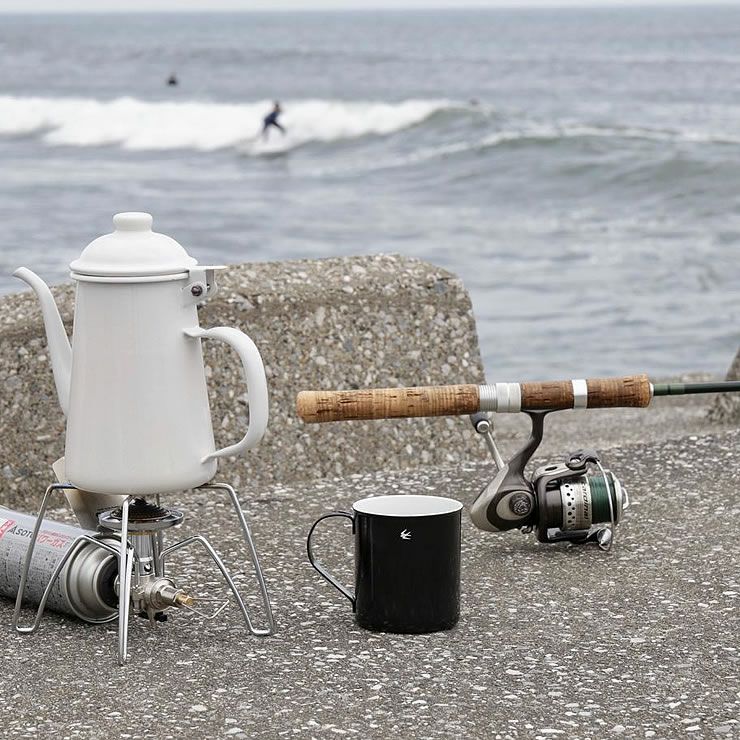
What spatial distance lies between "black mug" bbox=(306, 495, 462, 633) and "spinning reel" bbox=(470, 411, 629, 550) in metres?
0.50

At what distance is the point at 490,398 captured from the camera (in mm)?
3549

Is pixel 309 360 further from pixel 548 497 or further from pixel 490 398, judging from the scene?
pixel 490 398

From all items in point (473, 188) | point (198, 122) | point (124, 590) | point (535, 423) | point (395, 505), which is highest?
point (198, 122)

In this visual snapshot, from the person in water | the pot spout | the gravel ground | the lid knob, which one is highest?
the person in water

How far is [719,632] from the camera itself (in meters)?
3.35

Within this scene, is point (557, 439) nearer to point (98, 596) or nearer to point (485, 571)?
point (485, 571)

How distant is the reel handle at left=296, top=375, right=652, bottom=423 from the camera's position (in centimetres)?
348

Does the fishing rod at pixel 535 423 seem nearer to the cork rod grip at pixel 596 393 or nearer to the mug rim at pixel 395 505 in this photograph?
the cork rod grip at pixel 596 393

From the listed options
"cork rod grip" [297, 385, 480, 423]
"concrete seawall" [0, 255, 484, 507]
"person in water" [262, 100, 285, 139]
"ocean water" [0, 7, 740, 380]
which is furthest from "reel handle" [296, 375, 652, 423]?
"person in water" [262, 100, 285, 139]

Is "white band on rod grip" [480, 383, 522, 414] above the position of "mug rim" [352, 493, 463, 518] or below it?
above

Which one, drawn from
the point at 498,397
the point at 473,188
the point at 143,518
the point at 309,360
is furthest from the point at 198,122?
the point at 143,518

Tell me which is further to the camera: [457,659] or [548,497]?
[548,497]

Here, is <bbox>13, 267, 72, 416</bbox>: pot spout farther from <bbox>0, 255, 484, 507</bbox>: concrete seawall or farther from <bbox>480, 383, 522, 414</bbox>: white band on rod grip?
<bbox>0, 255, 484, 507</bbox>: concrete seawall

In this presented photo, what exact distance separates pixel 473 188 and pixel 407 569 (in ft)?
63.8
